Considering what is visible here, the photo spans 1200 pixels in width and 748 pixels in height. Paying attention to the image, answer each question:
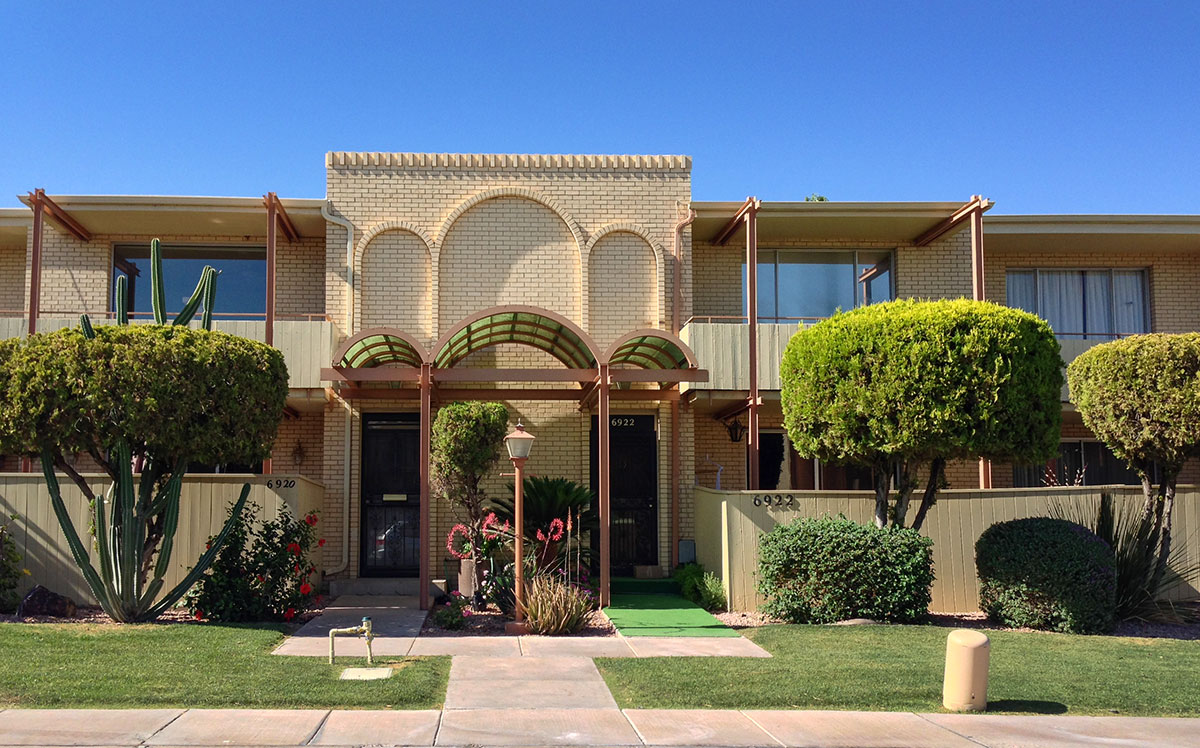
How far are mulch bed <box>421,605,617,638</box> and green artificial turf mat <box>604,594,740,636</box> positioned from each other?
5.3 inches

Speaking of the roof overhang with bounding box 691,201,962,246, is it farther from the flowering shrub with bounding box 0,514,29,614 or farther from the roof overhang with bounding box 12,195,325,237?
the flowering shrub with bounding box 0,514,29,614

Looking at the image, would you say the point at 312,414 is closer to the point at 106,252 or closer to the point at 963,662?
the point at 106,252

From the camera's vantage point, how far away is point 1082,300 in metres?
19.1

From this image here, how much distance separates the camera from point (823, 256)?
18359 mm

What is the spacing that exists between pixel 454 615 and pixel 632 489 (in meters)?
5.10

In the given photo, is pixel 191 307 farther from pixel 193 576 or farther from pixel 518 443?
pixel 518 443

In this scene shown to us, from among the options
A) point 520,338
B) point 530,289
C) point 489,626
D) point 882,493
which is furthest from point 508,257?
point 882,493

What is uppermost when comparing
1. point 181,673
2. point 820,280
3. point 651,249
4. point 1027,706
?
point 651,249

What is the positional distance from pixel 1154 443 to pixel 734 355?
5.91 metres

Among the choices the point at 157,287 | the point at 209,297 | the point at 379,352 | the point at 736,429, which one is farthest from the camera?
the point at 736,429

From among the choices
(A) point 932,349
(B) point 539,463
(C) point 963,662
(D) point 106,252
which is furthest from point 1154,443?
(D) point 106,252

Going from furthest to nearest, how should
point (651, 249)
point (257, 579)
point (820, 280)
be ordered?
1. point (820, 280)
2. point (651, 249)
3. point (257, 579)

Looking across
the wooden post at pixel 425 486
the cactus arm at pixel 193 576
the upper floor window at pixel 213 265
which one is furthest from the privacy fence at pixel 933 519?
the upper floor window at pixel 213 265

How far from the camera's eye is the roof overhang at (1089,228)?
17406 mm
